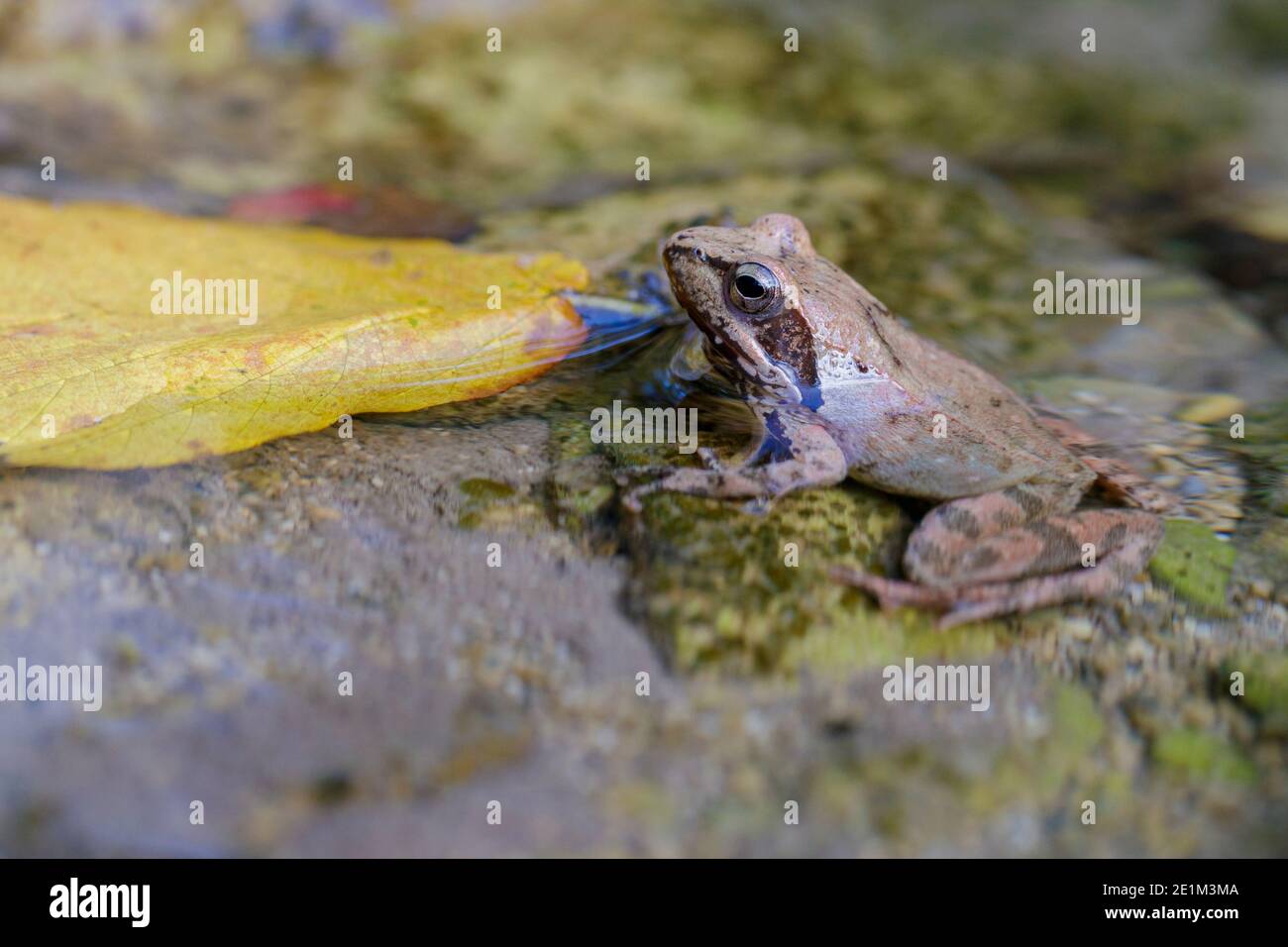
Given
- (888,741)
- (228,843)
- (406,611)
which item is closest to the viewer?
(228,843)

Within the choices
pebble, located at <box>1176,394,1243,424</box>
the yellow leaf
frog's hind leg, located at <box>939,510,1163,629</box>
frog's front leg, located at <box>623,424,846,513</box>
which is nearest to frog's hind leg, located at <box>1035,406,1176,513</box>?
frog's hind leg, located at <box>939,510,1163,629</box>

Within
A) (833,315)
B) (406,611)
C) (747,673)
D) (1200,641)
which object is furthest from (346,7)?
(1200,641)

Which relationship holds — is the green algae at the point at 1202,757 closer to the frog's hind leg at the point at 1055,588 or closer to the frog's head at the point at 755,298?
the frog's hind leg at the point at 1055,588

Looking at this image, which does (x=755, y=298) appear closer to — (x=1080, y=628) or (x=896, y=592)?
(x=896, y=592)

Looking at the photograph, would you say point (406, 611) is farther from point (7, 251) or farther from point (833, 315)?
point (7, 251)

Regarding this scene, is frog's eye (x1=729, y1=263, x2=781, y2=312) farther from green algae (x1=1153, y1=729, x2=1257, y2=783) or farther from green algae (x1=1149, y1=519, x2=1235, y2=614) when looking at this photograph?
green algae (x1=1153, y1=729, x2=1257, y2=783)

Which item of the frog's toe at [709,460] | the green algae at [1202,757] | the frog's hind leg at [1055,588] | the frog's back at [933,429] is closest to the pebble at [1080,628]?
the frog's hind leg at [1055,588]

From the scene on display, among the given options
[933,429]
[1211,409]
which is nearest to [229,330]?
[933,429]
